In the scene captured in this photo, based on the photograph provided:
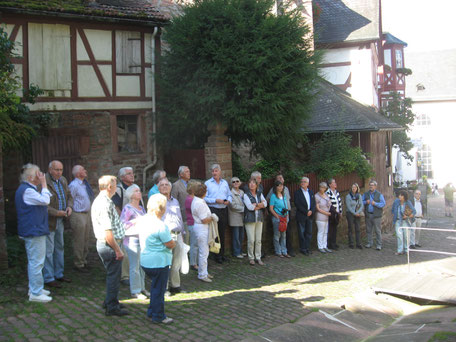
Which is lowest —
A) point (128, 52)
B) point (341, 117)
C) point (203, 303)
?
point (203, 303)

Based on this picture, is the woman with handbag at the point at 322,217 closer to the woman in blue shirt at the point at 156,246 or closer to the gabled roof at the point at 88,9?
the gabled roof at the point at 88,9

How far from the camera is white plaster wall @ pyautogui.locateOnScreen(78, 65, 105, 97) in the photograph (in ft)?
46.3

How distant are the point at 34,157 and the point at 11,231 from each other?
2.20 meters

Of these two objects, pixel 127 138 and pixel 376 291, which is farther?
pixel 127 138

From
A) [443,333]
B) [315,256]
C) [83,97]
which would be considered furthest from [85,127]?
[443,333]

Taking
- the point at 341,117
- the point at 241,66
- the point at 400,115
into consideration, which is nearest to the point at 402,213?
the point at 341,117

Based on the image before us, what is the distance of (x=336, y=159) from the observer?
51.2 feet

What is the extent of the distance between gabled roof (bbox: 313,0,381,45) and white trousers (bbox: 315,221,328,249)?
39.3ft

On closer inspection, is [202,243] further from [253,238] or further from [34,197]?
[34,197]

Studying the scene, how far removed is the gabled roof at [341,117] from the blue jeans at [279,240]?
590cm

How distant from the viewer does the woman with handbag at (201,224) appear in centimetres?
880

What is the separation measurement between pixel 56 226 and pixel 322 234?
716 centimetres

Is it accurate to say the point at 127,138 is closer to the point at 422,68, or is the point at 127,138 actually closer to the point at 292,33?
the point at 292,33

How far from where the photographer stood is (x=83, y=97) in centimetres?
1412
